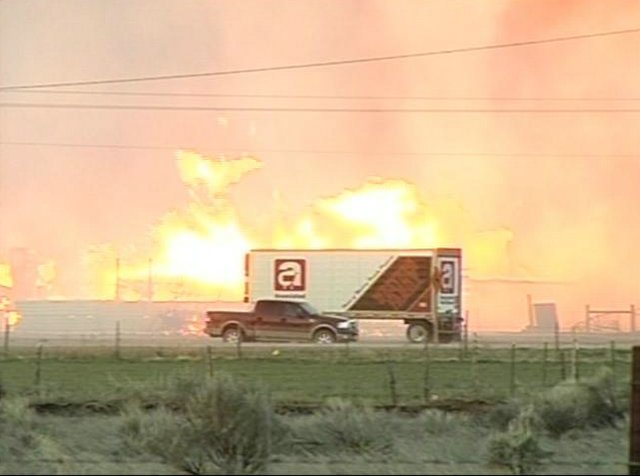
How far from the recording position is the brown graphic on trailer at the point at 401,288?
49.4 metres

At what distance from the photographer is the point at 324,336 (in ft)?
150

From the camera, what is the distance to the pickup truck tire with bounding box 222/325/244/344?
150 ft

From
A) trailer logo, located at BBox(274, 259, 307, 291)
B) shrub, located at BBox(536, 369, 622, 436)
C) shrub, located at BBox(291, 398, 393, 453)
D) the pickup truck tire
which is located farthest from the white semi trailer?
shrub, located at BBox(291, 398, 393, 453)

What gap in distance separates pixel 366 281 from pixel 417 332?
3293 mm

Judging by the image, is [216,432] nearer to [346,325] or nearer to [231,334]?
[231,334]

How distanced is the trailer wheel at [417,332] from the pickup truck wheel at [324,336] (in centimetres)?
408

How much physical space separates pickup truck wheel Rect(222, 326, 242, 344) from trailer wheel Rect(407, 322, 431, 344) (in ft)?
22.8

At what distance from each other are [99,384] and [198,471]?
56.5 feet

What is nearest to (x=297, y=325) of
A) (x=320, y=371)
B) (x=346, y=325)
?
(x=346, y=325)

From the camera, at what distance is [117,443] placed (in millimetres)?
16641

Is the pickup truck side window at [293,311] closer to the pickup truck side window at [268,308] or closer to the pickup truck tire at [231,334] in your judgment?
the pickup truck side window at [268,308]

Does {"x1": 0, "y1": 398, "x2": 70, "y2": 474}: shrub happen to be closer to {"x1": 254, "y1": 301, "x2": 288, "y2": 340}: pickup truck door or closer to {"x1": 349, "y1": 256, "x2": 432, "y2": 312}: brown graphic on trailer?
{"x1": 254, "y1": 301, "x2": 288, "y2": 340}: pickup truck door

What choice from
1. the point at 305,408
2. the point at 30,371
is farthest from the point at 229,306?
the point at 305,408

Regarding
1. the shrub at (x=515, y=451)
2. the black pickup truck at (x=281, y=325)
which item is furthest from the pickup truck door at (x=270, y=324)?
the shrub at (x=515, y=451)
